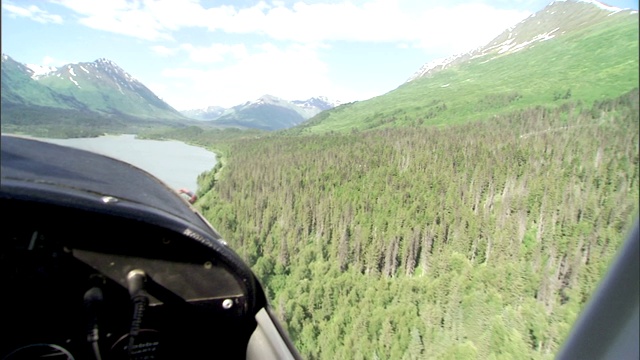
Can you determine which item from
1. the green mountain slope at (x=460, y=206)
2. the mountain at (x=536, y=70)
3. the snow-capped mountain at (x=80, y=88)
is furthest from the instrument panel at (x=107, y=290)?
the mountain at (x=536, y=70)

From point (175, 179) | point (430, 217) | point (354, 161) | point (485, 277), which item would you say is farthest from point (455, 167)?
point (175, 179)

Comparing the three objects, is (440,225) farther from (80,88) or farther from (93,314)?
(80,88)

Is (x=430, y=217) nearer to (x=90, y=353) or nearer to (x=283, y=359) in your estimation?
(x=283, y=359)

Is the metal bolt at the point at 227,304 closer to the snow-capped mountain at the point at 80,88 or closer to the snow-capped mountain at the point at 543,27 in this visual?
the snow-capped mountain at the point at 80,88

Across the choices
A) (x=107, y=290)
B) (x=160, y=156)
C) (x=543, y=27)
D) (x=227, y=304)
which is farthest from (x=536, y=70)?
(x=160, y=156)

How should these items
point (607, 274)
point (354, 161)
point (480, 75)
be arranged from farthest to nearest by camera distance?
1. point (354, 161)
2. point (480, 75)
3. point (607, 274)

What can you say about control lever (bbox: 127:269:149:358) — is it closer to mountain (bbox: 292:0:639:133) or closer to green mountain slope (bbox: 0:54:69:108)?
green mountain slope (bbox: 0:54:69:108)

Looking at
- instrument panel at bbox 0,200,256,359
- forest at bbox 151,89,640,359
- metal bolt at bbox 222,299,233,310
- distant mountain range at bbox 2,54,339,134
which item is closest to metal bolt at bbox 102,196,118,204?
instrument panel at bbox 0,200,256,359
